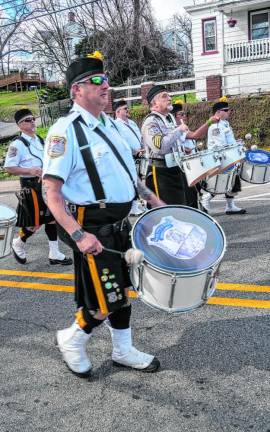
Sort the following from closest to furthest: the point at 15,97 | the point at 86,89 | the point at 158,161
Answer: the point at 86,89 → the point at 158,161 → the point at 15,97

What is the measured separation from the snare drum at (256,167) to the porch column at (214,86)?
10193 mm

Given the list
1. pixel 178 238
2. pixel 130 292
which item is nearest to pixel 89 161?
pixel 178 238

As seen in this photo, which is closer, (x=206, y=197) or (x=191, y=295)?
(x=191, y=295)

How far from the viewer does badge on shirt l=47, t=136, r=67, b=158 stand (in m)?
2.71

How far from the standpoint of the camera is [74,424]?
2.70 metres

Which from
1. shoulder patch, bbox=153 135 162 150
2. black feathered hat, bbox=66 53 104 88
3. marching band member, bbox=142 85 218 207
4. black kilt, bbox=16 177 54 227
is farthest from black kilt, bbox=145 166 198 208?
black feathered hat, bbox=66 53 104 88

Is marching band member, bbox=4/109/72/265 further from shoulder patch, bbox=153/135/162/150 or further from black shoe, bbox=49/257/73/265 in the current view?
shoulder patch, bbox=153/135/162/150

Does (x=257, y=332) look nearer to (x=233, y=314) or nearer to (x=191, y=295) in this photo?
(x=233, y=314)

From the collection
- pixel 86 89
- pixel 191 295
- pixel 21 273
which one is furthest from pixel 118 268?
pixel 21 273

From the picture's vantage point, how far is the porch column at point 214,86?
16.8 meters

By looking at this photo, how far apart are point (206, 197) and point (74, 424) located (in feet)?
18.7

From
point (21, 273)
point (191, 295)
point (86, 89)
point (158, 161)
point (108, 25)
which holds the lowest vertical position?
point (21, 273)

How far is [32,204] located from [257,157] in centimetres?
340

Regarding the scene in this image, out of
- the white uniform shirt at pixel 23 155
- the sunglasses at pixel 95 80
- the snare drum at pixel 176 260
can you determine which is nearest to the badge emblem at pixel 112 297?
the snare drum at pixel 176 260
